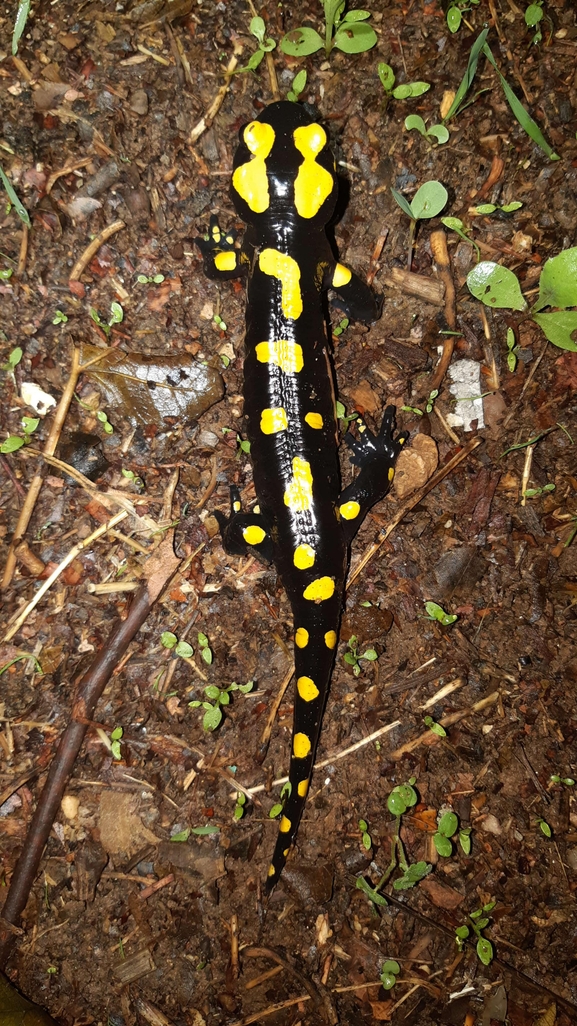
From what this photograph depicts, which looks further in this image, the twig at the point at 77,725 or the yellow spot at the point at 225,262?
the yellow spot at the point at 225,262

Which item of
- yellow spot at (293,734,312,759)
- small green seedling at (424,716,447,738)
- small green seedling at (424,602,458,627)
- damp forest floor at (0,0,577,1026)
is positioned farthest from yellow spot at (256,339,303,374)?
small green seedling at (424,716,447,738)

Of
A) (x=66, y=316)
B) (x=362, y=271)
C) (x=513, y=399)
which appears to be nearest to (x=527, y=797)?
(x=513, y=399)

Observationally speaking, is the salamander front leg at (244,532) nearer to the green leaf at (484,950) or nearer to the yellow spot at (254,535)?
Result: the yellow spot at (254,535)

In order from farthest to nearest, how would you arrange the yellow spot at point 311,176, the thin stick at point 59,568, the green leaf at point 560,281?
1. the thin stick at point 59,568
2. the green leaf at point 560,281
3. the yellow spot at point 311,176

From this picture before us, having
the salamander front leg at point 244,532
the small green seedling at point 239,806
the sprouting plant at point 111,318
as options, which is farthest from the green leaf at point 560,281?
the small green seedling at point 239,806

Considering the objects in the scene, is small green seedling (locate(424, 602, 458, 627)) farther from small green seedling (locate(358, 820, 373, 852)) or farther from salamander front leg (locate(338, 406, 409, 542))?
small green seedling (locate(358, 820, 373, 852))

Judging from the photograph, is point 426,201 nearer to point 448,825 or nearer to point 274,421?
point 274,421

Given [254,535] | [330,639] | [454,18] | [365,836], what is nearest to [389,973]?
[365,836]
